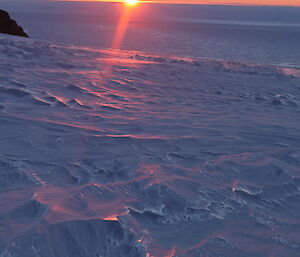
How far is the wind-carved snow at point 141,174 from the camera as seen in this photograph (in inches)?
64.4

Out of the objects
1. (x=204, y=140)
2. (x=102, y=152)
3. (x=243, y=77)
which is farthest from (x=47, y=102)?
(x=243, y=77)

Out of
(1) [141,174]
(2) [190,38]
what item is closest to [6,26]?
(1) [141,174]

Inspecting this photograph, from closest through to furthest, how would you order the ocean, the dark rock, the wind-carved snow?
the wind-carved snow < the dark rock < the ocean

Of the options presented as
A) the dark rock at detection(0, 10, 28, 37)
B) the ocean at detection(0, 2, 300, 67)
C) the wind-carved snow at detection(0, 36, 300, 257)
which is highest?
the ocean at detection(0, 2, 300, 67)

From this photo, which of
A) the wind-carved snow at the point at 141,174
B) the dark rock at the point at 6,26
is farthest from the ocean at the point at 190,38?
the wind-carved snow at the point at 141,174

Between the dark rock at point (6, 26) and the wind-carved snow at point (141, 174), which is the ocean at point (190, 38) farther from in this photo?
the wind-carved snow at point (141, 174)

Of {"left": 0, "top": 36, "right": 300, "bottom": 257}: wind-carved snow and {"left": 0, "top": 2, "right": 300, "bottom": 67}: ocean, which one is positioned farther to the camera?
{"left": 0, "top": 2, "right": 300, "bottom": 67}: ocean

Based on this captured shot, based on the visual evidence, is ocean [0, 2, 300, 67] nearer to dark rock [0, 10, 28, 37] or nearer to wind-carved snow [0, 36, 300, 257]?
dark rock [0, 10, 28, 37]

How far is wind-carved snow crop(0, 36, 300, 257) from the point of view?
1637 millimetres

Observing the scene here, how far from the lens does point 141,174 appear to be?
2.26 metres

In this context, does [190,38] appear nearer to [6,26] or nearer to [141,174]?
[6,26]

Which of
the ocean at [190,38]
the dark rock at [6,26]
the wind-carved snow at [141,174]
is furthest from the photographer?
the ocean at [190,38]

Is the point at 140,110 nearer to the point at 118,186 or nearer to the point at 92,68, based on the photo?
the point at 118,186

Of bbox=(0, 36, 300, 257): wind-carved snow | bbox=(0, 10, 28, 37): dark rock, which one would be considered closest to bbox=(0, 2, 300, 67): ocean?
bbox=(0, 10, 28, 37): dark rock
